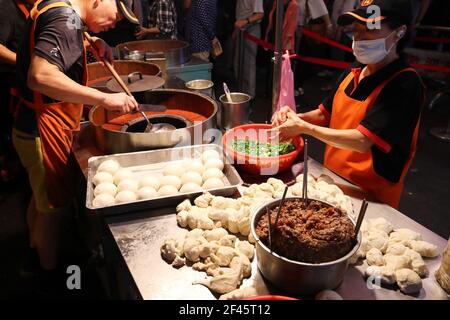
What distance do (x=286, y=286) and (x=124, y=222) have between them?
0.82m

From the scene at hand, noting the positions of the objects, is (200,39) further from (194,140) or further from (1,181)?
(194,140)

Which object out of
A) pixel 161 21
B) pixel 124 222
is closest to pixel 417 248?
pixel 124 222

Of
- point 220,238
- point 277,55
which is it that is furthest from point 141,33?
point 220,238

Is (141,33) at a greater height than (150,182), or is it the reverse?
(141,33)

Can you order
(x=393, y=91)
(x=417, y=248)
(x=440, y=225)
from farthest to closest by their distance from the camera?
(x=440, y=225)
(x=393, y=91)
(x=417, y=248)

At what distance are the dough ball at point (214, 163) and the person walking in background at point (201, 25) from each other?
3947 millimetres

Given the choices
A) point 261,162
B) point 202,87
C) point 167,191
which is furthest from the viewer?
point 202,87

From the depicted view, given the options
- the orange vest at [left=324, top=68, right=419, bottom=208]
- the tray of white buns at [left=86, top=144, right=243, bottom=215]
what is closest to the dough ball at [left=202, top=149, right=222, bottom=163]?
the tray of white buns at [left=86, top=144, right=243, bottom=215]

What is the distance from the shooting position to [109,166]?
2.03 m

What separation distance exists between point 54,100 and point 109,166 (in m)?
0.72

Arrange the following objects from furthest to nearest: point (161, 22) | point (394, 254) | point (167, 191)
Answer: point (161, 22) < point (167, 191) < point (394, 254)

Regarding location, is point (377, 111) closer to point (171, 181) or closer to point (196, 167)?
point (196, 167)

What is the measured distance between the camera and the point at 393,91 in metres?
1.97

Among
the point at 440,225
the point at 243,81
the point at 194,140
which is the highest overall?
the point at 194,140
